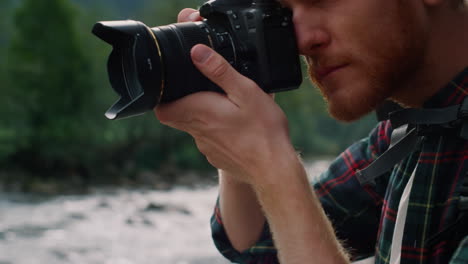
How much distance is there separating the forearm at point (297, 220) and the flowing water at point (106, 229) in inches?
97.9

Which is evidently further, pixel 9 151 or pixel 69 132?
pixel 69 132

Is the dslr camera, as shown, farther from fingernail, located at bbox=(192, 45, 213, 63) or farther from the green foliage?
the green foliage

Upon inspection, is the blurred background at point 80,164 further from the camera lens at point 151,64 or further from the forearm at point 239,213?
the camera lens at point 151,64

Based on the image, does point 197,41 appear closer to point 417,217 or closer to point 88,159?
point 417,217

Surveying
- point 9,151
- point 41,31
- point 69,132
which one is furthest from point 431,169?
point 41,31

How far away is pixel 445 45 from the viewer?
2.39ft

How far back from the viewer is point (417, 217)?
2.35 ft

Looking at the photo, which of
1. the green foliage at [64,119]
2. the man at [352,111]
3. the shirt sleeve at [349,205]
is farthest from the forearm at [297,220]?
the green foliage at [64,119]

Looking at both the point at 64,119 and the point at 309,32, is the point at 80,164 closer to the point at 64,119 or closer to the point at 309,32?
the point at 64,119

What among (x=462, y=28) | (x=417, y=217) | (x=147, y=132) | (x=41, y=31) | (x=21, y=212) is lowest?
(x=147, y=132)

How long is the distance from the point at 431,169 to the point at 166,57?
0.34 meters

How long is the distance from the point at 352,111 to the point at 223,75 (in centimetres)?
17

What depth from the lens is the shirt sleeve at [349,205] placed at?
90cm

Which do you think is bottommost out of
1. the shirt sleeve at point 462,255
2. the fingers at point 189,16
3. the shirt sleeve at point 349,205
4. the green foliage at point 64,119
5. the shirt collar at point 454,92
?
the green foliage at point 64,119
